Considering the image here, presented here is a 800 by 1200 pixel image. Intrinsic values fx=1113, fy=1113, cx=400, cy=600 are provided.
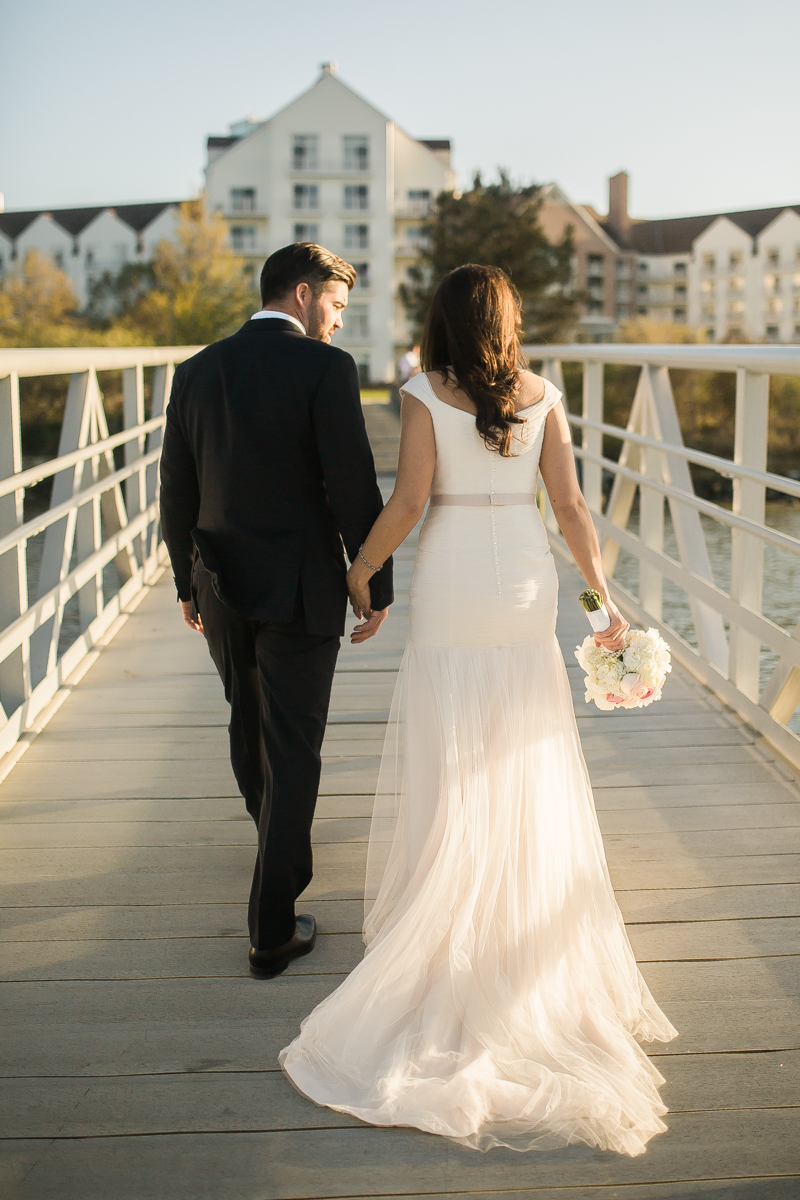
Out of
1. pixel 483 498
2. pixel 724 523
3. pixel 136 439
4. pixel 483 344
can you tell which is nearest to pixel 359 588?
pixel 483 498

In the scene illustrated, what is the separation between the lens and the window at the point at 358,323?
166ft

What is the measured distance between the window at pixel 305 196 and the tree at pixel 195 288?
5769 millimetres

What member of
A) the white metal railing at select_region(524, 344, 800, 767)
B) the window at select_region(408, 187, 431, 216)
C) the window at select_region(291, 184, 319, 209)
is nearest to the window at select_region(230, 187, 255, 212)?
the window at select_region(291, 184, 319, 209)

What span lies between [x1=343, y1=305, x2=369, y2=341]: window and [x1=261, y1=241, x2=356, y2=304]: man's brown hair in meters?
49.7

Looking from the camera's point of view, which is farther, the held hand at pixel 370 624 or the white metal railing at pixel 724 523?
the white metal railing at pixel 724 523

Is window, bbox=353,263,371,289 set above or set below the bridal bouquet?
above

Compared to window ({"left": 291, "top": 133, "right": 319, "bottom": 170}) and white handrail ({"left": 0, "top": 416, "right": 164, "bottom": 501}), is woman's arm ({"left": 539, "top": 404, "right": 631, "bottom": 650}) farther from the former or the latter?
window ({"left": 291, "top": 133, "right": 319, "bottom": 170})

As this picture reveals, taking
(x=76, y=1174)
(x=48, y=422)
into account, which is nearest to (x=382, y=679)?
(x=76, y=1174)

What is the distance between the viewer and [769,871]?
2.57 metres

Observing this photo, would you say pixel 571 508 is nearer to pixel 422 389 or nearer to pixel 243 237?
pixel 422 389

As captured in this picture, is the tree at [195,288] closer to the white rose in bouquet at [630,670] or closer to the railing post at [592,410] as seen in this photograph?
the railing post at [592,410]

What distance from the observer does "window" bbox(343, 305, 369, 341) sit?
166 ft

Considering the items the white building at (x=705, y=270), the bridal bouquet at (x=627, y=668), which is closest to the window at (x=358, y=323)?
the white building at (x=705, y=270)

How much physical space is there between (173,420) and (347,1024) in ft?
3.89
